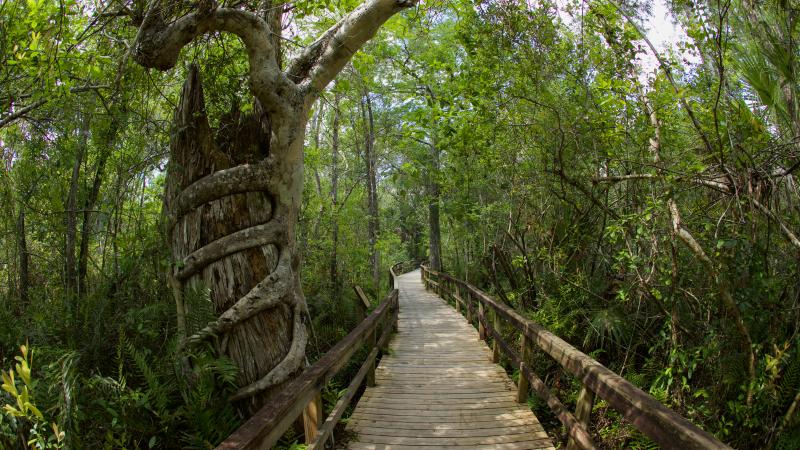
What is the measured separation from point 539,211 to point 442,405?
4585 mm

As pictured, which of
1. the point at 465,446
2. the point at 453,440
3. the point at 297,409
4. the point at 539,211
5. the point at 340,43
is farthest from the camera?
the point at 539,211

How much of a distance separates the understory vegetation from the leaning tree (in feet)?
0.50

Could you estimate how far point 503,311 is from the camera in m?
5.55

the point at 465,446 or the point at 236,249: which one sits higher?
the point at 236,249

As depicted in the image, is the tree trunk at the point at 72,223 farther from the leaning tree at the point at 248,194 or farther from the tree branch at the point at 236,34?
the tree branch at the point at 236,34

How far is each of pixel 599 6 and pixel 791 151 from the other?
2973 millimetres

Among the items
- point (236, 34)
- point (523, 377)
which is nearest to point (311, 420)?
point (523, 377)

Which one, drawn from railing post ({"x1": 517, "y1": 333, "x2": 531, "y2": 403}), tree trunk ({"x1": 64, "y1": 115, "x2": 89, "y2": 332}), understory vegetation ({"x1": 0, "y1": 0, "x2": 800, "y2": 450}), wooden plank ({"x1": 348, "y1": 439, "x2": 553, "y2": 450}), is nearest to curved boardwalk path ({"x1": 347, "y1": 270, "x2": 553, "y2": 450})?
wooden plank ({"x1": 348, "y1": 439, "x2": 553, "y2": 450})

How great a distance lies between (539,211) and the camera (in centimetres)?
803

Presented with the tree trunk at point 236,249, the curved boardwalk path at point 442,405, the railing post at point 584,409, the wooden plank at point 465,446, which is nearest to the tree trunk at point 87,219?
the tree trunk at point 236,249

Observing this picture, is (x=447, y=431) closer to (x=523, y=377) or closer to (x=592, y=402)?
(x=523, y=377)

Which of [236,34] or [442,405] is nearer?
[236,34]

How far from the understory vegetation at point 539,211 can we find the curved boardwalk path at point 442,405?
920 millimetres

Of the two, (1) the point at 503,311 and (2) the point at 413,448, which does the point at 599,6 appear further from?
(2) the point at 413,448
